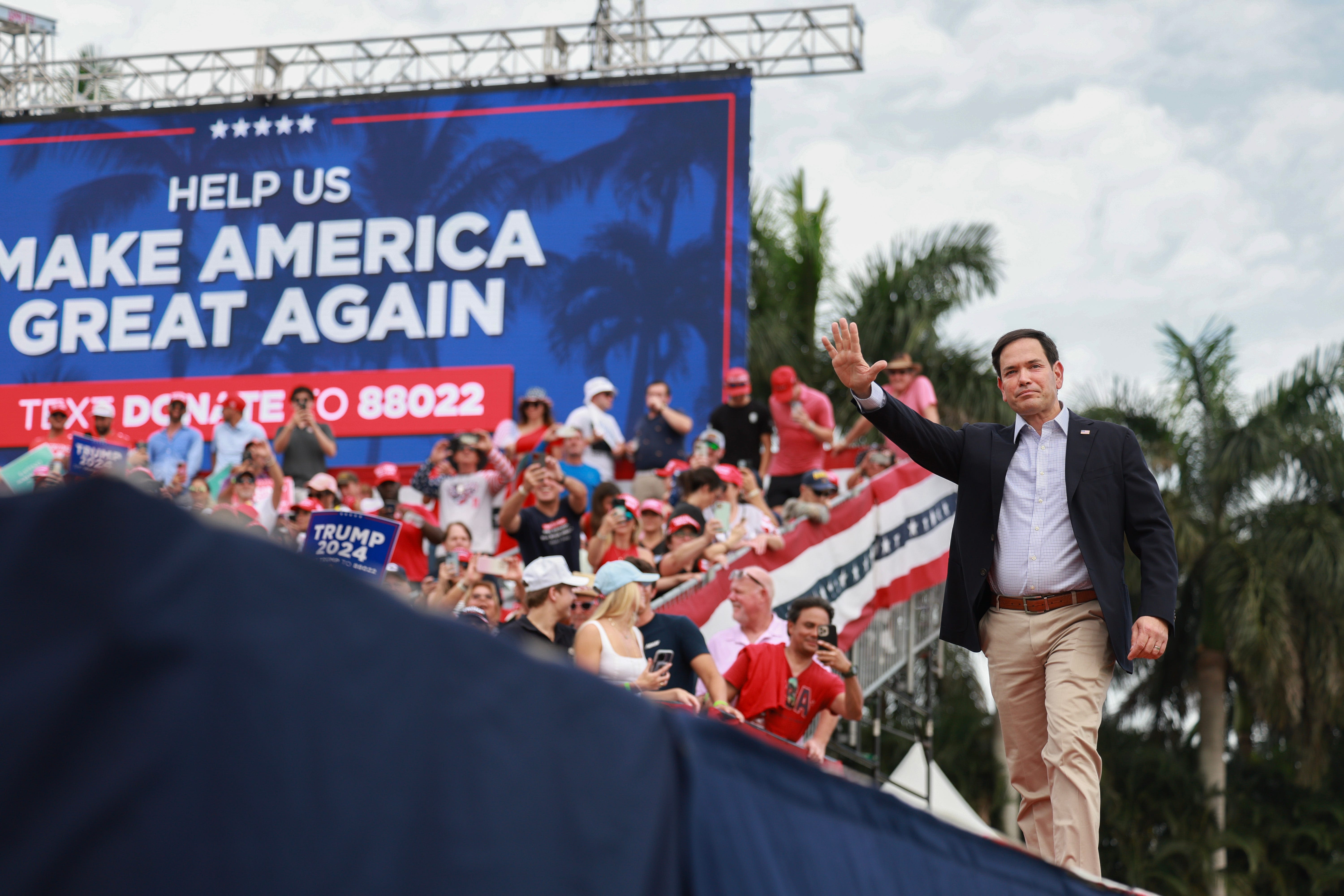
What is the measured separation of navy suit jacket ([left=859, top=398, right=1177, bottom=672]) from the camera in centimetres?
410

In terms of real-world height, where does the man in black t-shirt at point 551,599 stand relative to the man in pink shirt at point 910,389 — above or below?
below

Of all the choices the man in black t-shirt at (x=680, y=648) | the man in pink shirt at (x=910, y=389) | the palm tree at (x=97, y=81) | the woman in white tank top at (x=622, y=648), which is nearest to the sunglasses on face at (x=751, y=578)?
the man in black t-shirt at (x=680, y=648)

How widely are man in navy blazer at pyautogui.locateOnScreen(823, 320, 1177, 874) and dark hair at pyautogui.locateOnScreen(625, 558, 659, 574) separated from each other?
7.95ft

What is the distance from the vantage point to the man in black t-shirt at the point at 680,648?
20.8ft

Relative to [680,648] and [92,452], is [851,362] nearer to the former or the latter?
[680,648]

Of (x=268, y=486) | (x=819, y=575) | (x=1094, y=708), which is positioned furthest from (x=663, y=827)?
(x=268, y=486)

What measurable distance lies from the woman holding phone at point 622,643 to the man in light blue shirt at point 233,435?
24.9 ft

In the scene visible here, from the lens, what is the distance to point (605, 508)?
29.6 feet

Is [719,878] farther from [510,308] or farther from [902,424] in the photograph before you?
[510,308]

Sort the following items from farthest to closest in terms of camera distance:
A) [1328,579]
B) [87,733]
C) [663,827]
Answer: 1. [1328,579]
2. [663,827]
3. [87,733]

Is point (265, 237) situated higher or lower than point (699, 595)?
higher

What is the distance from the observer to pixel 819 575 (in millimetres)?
9047

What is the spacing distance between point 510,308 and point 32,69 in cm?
768

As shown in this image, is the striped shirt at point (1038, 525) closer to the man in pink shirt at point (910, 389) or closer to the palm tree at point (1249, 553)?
the man in pink shirt at point (910, 389)
